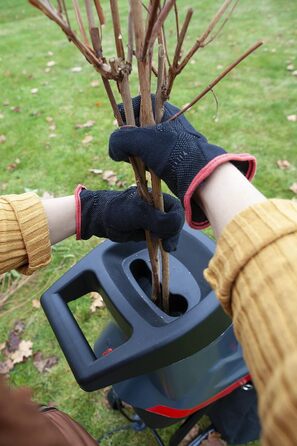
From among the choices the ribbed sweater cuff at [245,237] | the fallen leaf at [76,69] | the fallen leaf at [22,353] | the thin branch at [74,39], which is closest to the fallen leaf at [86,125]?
the fallen leaf at [76,69]

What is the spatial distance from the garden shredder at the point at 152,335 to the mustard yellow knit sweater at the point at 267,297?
36cm

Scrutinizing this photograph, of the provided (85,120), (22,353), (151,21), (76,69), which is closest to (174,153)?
(151,21)

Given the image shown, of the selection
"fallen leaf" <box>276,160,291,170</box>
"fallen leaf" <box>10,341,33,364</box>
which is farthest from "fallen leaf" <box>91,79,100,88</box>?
"fallen leaf" <box>10,341,33,364</box>

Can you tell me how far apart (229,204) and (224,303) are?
0.73ft

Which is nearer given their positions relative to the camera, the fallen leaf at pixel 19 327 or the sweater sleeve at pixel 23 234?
the sweater sleeve at pixel 23 234

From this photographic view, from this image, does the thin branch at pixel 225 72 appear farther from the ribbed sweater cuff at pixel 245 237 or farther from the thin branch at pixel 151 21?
the ribbed sweater cuff at pixel 245 237

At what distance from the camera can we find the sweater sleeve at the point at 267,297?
1.48ft

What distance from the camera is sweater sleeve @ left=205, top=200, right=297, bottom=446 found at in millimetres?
450

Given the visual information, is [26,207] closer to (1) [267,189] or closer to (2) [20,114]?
(1) [267,189]

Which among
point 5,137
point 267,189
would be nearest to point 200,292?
point 267,189

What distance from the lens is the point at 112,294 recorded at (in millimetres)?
1095

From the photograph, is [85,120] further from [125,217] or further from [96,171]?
[125,217]

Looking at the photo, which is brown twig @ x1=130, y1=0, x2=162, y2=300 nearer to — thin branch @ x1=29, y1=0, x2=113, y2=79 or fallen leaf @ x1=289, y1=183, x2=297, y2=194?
thin branch @ x1=29, y1=0, x2=113, y2=79

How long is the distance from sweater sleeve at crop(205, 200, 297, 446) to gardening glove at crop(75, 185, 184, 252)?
334mm
